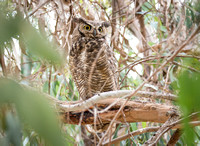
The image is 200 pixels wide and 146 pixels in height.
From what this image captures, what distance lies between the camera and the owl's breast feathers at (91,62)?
207 cm

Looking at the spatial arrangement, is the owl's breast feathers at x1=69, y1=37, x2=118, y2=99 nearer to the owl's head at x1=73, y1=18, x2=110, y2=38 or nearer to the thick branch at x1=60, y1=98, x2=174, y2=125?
the owl's head at x1=73, y1=18, x2=110, y2=38

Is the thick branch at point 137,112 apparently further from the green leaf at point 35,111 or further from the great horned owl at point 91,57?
the green leaf at point 35,111

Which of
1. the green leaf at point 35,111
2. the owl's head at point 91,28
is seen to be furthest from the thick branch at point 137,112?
the green leaf at point 35,111

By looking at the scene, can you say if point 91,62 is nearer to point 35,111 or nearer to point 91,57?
point 91,57

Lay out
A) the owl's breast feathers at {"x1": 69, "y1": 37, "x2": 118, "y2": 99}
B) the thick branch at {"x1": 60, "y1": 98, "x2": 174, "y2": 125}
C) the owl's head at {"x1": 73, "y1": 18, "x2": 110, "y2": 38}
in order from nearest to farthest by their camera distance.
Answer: the thick branch at {"x1": 60, "y1": 98, "x2": 174, "y2": 125}, the owl's breast feathers at {"x1": 69, "y1": 37, "x2": 118, "y2": 99}, the owl's head at {"x1": 73, "y1": 18, "x2": 110, "y2": 38}

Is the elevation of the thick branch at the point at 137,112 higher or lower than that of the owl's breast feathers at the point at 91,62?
lower

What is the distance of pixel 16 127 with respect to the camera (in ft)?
2.09

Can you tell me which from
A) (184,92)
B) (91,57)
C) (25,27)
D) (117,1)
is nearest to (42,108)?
(25,27)

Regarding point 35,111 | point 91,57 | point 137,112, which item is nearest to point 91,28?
point 91,57

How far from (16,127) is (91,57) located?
1482mm

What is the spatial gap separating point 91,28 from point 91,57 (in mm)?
302

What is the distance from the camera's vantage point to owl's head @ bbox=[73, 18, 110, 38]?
2207 mm

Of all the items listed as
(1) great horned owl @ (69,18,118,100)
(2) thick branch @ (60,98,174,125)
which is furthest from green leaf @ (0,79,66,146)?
(1) great horned owl @ (69,18,118,100)

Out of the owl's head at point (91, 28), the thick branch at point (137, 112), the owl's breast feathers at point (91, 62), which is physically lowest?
the thick branch at point (137, 112)
